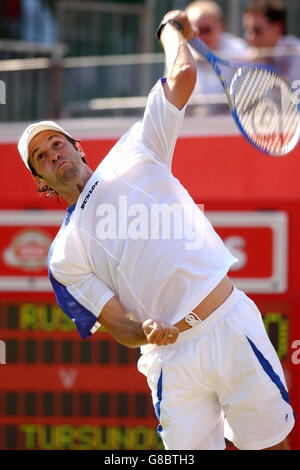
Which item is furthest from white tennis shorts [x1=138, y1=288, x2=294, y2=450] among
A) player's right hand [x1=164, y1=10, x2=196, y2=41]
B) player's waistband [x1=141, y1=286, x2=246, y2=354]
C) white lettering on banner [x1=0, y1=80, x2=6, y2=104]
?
white lettering on banner [x1=0, y1=80, x2=6, y2=104]

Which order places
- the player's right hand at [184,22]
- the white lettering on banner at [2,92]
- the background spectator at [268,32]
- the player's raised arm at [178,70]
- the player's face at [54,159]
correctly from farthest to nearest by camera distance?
the white lettering on banner at [2,92] < the background spectator at [268,32] < the player's right hand at [184,22] < the player's face at [54,159] < the player's raised arm at [178,70]

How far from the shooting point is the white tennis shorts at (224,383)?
3.94 meters

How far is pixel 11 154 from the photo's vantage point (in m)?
6.49

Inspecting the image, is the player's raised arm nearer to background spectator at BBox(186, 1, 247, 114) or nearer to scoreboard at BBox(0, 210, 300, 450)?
scoreboard at BBox(0, 210, 300, 450)

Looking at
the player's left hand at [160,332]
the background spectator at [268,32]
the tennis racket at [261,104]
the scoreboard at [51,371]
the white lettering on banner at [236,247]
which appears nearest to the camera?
the player's left hand at [160,332]

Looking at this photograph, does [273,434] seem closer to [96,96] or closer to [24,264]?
[24,264]

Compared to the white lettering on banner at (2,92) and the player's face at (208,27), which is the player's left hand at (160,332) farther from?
the white lettering on banner at (2,92)

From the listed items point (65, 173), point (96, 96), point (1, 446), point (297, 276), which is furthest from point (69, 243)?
point (96, 96)

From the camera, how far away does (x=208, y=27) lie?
22.5ft

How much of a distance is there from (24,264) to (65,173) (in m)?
2.44

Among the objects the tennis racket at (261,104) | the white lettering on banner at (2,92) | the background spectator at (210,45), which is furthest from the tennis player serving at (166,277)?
the white lettering on banner at (2,92)

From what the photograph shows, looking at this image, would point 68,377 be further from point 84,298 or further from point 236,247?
point 84,298

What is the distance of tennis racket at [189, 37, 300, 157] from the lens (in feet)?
14.3

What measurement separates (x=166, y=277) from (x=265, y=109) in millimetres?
1151
